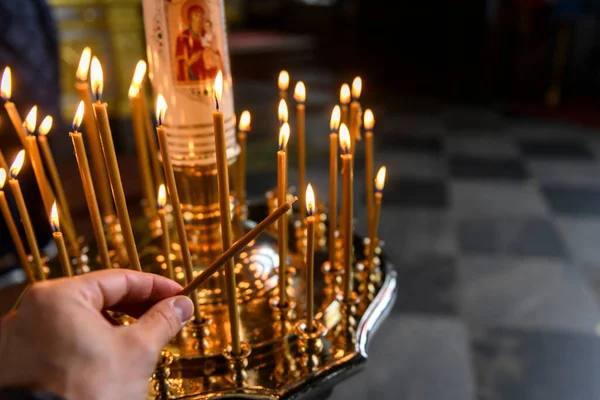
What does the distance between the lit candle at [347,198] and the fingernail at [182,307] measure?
0.74ft

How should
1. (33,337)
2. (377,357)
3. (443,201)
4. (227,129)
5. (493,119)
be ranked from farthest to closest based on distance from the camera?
(493,119), (443,201), (377,357), (227,129), (33,337)

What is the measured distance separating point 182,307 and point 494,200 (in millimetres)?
2163

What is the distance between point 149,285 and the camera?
1.70 feet

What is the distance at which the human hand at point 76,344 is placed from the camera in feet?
1.33

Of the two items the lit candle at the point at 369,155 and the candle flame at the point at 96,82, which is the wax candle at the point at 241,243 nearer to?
the candle flame at the point at 96,82

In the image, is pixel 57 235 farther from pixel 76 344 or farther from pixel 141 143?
pixel 141 143

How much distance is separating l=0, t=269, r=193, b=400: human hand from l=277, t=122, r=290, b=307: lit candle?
208 millimetres

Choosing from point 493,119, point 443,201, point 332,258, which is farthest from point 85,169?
point 493,119

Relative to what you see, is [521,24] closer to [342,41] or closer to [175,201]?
[342,41]

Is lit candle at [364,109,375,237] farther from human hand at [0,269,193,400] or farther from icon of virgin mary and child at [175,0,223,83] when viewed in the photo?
human hand at [0,269,193,400]

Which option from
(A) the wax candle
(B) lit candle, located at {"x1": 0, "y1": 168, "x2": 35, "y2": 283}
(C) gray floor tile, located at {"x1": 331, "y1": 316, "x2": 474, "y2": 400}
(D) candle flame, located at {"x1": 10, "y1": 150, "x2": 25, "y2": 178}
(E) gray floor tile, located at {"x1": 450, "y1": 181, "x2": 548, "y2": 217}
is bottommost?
(C) gray floor tile, located at {"x1": 331, "y1": 316, "x2": 474, "y2": 400}

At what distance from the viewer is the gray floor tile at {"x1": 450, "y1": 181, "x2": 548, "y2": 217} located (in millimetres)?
2299

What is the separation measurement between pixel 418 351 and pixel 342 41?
13.1ft

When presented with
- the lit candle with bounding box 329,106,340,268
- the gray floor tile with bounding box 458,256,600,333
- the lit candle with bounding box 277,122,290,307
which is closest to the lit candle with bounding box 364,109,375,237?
the lit candle with bounding box 329,106,340,268
